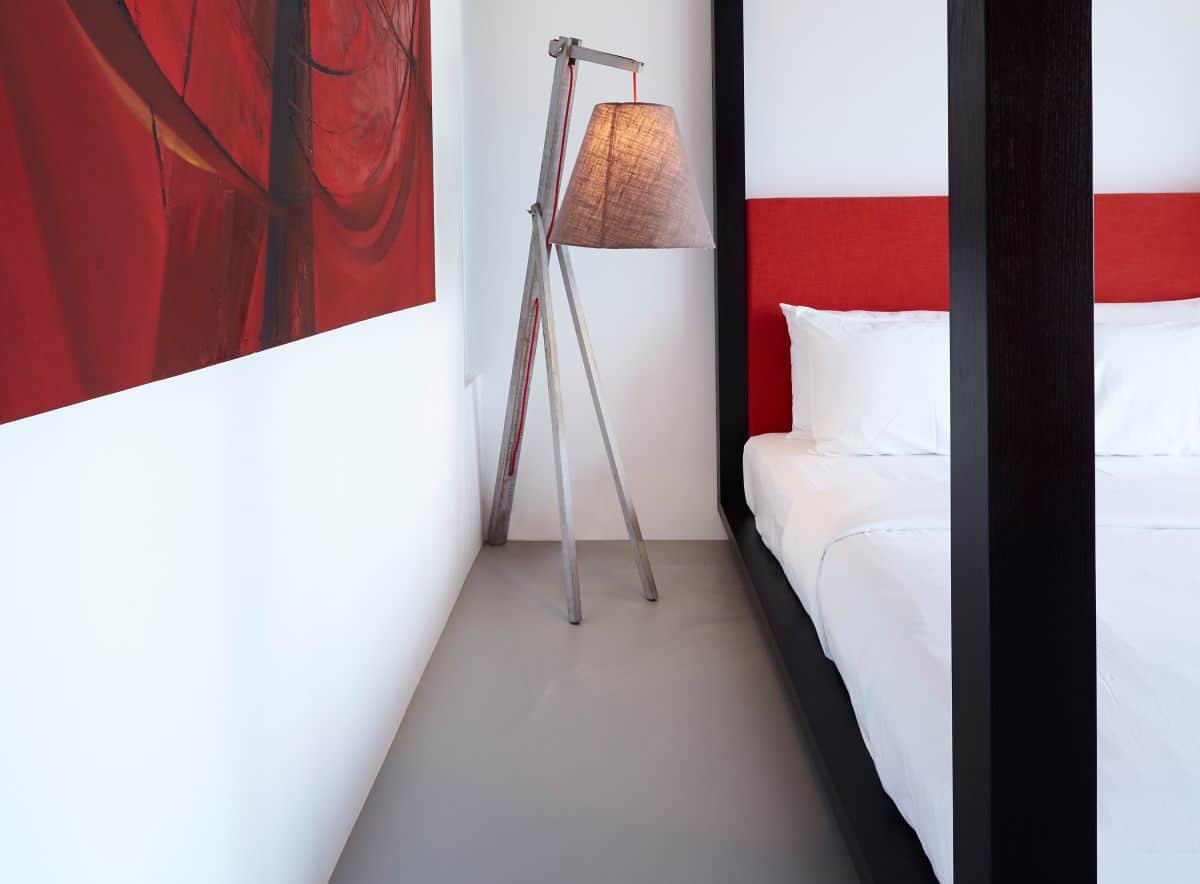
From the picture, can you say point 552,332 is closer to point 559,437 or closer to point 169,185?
point 559,437

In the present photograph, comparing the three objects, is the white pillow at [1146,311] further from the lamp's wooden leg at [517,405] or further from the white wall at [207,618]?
the white wall at [207,618]

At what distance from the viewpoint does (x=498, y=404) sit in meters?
4.13

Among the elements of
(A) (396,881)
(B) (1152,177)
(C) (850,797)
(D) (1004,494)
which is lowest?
(A) (396,881)

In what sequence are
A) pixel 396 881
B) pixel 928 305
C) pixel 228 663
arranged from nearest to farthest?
pixel 228 663
pixel 396 881
pixel 928 305

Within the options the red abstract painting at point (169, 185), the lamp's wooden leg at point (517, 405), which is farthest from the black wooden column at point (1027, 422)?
the lamp's wooden leg at point (517, 405)

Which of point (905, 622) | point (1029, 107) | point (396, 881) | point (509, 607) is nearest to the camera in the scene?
point (1029, 107)

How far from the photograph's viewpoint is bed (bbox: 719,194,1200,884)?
49.6 inches

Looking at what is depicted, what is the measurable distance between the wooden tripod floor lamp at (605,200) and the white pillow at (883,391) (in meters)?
0.60

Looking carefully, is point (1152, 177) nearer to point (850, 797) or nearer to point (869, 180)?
point (869, 180)

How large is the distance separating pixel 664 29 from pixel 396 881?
3107 mm

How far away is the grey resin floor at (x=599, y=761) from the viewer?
1930mm

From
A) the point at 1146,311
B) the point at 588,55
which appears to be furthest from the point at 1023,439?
the point at 1146,311

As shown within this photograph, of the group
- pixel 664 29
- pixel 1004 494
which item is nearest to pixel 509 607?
pixel 664 29

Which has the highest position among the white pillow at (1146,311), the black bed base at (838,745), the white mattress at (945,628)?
the white pillow at (1146,311)
